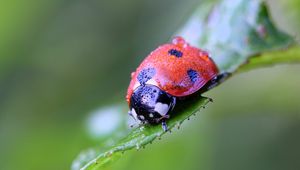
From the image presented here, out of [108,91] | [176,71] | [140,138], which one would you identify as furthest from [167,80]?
[108,91]

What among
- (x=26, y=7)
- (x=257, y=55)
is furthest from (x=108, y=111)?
(x=26, y=7)

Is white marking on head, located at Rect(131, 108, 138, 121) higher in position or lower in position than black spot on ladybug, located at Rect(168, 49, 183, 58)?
lower

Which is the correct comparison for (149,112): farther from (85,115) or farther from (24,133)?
(24,133)

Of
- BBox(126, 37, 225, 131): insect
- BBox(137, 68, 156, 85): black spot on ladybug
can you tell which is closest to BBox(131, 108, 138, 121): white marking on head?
BBox(126, 37, 225, 131): insect

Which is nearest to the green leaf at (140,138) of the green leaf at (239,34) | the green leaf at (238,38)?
the green leaf at (238,38)

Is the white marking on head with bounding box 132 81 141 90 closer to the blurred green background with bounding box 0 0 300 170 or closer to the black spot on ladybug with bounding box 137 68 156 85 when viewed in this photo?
the black spot on ladybug with bounding box 137 68 156 85

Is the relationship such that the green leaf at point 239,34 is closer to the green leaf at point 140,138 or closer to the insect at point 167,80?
the insect at point 167,80
